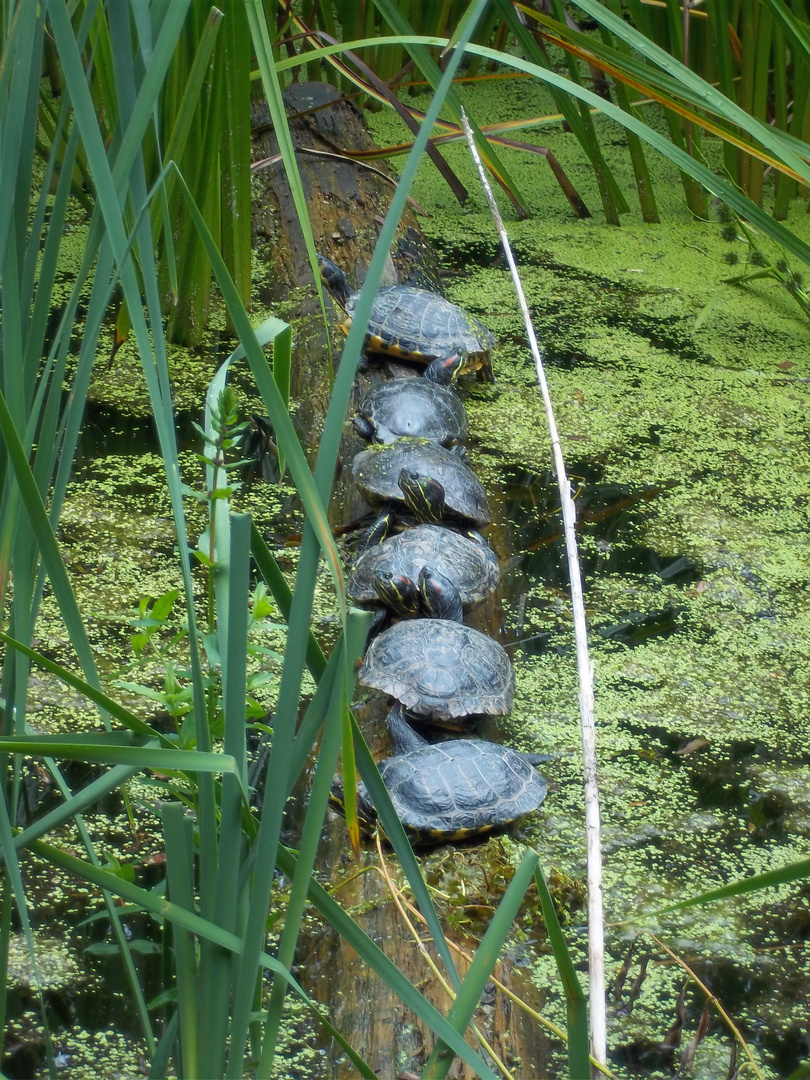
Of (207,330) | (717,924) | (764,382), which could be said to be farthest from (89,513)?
(764,382)

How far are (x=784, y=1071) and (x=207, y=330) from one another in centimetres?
226

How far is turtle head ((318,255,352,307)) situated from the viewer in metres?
2.88

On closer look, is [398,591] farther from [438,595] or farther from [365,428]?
[365,428]

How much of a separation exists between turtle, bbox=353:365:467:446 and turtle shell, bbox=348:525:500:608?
1.44 ft

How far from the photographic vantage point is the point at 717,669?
76.2 inches

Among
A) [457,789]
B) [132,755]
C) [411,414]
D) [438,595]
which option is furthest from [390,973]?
[411,414]

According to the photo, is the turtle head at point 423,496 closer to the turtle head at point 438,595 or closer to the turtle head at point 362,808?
the turtle head at point 438,595

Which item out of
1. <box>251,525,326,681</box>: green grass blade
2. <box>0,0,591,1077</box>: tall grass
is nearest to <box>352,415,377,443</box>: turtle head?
<box>0,0,591,1077</box>: tall grass

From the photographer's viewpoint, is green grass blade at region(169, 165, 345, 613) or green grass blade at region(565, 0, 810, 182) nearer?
green grass blade at region(169, 165, 345, 613)

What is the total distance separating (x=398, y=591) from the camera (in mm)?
1896

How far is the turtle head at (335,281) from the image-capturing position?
288 cm

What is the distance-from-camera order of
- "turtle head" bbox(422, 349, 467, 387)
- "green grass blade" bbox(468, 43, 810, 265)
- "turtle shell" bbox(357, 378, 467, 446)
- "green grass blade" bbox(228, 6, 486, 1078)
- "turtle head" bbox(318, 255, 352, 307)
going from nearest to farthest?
"green grass blade" bbox(228, 6, 486, 1078), "green grass blade" bbox(468, 43, 810, 265), "turtle shell" bbox(357, 378, 467, 446), "turtle head" bbox(422, 349, 467, 387), "turtle head" bbox(318, 255, 352, 307)

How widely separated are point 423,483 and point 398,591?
0.31 meters

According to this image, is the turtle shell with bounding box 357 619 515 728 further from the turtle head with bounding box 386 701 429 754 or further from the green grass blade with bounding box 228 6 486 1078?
the green grass blade with bounding box 228 6 486 1078
